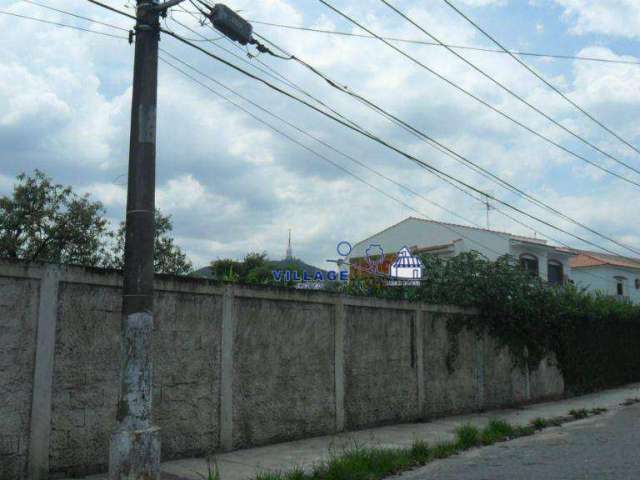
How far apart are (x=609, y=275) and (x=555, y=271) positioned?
875 centimetres

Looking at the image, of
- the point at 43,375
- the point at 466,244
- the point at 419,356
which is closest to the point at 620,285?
the point at 466,244

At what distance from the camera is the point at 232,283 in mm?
10414

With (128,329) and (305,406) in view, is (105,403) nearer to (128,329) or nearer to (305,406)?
(128,329)

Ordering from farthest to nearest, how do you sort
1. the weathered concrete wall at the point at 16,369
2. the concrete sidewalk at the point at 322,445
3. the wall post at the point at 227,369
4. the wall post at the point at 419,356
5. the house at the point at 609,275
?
the house at the point at 609,275
the wall post at the point at 419,356
the wall post at the point at 227,369
the concrete sidewalk at the point at 322,445
the weathered concrete wall at the point at 16,369

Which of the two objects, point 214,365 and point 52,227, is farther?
point 52,227

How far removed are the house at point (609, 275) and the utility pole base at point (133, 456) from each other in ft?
152

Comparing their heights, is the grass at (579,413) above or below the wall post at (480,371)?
below

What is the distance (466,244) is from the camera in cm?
4022

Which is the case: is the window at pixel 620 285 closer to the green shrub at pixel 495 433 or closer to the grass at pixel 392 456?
the grass at pixel 392 456

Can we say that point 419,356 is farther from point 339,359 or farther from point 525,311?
point 525,311

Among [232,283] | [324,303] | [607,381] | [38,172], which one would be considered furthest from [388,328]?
[38,172]

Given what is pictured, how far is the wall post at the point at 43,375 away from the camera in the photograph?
305 inches

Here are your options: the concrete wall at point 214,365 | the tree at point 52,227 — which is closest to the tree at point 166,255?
the tree at point 52,227

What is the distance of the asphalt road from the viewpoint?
853cm
